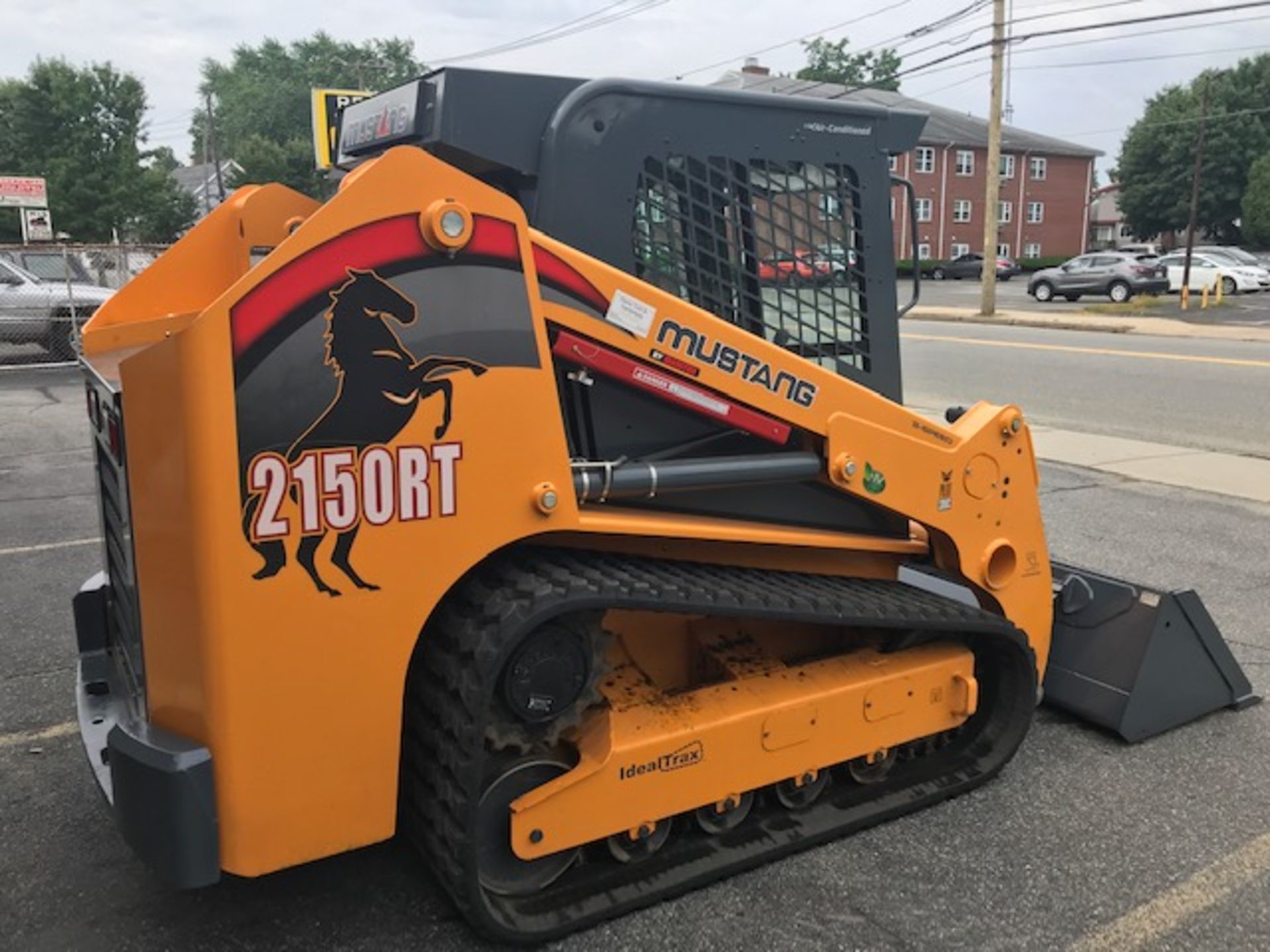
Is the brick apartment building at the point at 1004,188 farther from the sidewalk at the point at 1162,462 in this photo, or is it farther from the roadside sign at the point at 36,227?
the sidewalk at the point at 1162,462

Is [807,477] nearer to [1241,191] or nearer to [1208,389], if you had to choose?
[1208,389]

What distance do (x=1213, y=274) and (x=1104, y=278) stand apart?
4.56 metres

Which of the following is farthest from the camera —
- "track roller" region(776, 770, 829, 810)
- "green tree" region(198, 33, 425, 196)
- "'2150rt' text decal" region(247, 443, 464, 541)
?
"green tree" region(198, 33, 425, 196)

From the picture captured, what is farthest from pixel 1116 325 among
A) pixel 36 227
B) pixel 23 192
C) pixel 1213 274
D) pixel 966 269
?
pixel 966 269

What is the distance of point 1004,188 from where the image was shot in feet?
222

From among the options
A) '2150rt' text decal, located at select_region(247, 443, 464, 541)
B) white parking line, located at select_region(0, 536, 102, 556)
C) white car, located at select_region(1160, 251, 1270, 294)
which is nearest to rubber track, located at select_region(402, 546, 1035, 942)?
'2150rt' text decal, located at select_region(247, 443, 464, 541)

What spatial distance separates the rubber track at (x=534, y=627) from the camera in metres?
2.36

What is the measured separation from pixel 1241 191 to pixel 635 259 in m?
76.2

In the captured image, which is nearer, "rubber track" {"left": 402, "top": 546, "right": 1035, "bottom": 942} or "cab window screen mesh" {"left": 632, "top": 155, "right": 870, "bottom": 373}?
"rubber track" {"left": 402, "top": 546, "right": 1035, "bottom": 942}

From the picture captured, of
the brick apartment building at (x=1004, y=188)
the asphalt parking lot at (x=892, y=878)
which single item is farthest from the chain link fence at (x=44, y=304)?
the brick apartment building at (x=1004, y=188)

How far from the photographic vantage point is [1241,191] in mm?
66812

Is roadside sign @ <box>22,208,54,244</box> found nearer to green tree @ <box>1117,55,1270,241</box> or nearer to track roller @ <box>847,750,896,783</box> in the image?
track roller @ <box>847,750,896,783</box>

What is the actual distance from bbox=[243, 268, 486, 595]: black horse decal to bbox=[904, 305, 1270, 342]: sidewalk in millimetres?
18298

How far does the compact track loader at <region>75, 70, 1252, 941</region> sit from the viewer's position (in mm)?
2162
